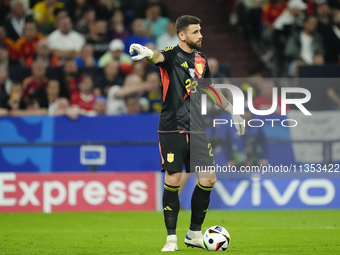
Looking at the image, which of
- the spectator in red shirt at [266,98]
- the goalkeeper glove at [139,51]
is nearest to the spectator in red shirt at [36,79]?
the spectator in red shirt at [266,98]

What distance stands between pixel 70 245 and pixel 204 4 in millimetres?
11061

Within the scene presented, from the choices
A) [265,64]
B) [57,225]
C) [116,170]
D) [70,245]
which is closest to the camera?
[70,245]

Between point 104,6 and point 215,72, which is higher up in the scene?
point 104,6

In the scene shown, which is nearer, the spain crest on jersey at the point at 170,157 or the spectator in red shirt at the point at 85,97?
the spain crest on jersey at the point at 170,157

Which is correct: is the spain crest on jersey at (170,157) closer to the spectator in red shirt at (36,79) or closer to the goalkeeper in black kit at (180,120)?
the goalkeeper in black kit at (180,120)

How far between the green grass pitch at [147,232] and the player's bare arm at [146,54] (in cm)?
175

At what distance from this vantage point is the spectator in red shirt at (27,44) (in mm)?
12102

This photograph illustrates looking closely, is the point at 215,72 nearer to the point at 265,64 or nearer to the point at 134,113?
the point at 134,113

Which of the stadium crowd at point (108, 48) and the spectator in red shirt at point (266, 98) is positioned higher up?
the stadium crowd at point (108, 48)

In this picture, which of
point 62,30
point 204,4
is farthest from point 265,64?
point 62,30

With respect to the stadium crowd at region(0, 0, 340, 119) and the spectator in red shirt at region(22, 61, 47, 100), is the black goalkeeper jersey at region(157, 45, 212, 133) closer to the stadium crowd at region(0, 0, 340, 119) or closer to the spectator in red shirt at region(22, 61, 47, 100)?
the stadium crowd at region(0, 0, 340, 119)

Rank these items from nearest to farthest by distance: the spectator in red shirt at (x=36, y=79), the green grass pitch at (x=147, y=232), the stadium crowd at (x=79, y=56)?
1. the green grass pitch at (x=147, y=232)
2. the stadium crowd at (x=79, y=56)
3. the spectator in red shirt at (x=36, y=79)

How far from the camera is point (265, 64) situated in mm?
14258

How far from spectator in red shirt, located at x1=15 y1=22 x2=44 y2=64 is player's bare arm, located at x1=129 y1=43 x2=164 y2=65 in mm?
7302
